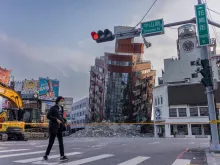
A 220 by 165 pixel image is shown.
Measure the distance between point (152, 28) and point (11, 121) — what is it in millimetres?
14095

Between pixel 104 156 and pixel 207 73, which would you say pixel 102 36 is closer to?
pixel 207 73

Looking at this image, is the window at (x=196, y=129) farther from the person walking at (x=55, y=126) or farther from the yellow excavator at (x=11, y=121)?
the person walking at (x=55, y=126)

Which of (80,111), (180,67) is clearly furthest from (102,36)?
(80,111)

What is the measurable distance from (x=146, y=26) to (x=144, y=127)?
186ft

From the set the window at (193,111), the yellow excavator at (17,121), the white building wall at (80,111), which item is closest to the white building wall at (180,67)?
the window at (193,111)

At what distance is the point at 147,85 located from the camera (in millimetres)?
81625

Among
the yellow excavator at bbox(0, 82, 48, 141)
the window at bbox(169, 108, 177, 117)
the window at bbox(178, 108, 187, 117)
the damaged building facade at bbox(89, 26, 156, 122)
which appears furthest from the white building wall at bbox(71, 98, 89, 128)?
the yellow excavator at bbox(0, 82, 48, 141)

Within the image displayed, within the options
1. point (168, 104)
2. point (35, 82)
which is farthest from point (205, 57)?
point (35, 82)

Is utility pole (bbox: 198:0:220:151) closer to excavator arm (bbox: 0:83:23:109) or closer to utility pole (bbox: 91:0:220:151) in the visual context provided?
utility pole (bbox: 91:0:220:151)

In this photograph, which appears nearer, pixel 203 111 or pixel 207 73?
pixel 207 73

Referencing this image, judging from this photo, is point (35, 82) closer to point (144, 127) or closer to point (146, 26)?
point (144, 127)

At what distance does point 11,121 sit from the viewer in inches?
749

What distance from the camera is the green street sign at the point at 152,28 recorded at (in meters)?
11.2

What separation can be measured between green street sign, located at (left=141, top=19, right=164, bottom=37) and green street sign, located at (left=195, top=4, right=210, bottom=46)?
5.49ft
